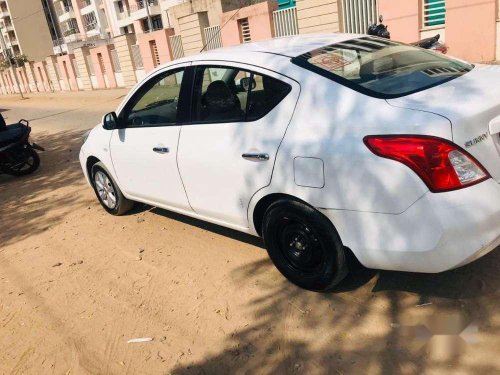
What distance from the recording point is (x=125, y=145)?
4523mm

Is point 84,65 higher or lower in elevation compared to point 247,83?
lower

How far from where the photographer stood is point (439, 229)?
2.50 m

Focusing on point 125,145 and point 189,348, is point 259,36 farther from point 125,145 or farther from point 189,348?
point 189,348

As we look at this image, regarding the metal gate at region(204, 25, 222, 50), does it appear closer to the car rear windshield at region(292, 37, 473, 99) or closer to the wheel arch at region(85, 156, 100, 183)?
the wheel arch at region(85, 156, 100, 183)

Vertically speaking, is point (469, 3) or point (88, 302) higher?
point (469, 3)

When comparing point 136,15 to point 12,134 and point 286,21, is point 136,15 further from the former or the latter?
point 12,134

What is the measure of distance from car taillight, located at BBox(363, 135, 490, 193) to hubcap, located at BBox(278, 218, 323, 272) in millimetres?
846

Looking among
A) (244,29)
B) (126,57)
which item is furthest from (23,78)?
(244,29)

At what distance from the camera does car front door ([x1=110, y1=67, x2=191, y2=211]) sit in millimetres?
3936

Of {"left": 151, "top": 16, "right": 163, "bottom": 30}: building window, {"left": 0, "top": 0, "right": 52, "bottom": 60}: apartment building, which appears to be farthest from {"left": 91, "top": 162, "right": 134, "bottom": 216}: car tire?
{"left": 0, "top": 0, "right": 52, "bottom": 60}: apartment building

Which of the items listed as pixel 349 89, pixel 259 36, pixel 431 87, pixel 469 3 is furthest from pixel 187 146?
pixel 259 36

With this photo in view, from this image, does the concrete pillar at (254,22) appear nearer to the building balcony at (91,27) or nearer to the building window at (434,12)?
the building window at (434,12)

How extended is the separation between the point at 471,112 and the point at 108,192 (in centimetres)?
403

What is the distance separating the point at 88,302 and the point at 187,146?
1482mm
